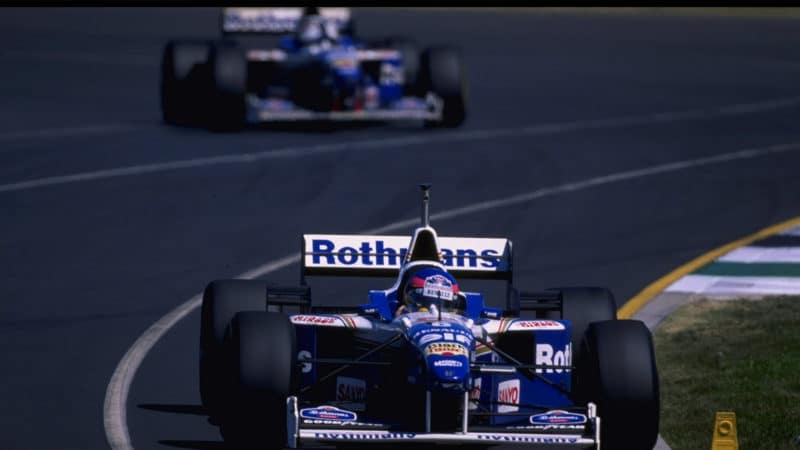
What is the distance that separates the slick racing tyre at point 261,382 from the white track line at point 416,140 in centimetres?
1219

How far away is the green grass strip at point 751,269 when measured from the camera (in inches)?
700

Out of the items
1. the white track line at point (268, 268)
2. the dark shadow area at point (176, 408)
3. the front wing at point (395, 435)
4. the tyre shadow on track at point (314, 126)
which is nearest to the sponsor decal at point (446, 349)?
the front wing at point (395, 435)

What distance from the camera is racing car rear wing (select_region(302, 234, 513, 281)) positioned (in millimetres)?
12750

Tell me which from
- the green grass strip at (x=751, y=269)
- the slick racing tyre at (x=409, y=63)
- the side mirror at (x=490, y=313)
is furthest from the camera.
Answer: the slick racing tyre at (x=409, y=63)

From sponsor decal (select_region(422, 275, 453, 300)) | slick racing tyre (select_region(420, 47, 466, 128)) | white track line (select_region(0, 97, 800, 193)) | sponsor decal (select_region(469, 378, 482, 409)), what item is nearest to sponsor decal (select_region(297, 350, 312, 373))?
sponsor decal (select_region(422, 275, 453, 300))

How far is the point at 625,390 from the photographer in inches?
408

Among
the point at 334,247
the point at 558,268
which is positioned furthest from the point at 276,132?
the point at 334,247

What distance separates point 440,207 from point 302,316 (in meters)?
10.1

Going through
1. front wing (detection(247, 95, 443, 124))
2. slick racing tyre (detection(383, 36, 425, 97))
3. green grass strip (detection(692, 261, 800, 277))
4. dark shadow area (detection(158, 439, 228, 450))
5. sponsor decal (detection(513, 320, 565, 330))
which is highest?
slick racing tyre (detection(383, 36, 425, 97))

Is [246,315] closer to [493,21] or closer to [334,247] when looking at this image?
[334,247]

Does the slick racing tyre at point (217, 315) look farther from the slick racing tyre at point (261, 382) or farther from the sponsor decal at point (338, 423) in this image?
the sponsor decal at point (338, 423)

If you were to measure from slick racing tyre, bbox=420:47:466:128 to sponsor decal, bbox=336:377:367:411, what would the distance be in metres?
17.3

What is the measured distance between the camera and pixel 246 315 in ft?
35.2

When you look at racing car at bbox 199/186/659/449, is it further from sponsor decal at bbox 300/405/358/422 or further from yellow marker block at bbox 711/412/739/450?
yellow marker block at bbox 711/412/739/450
